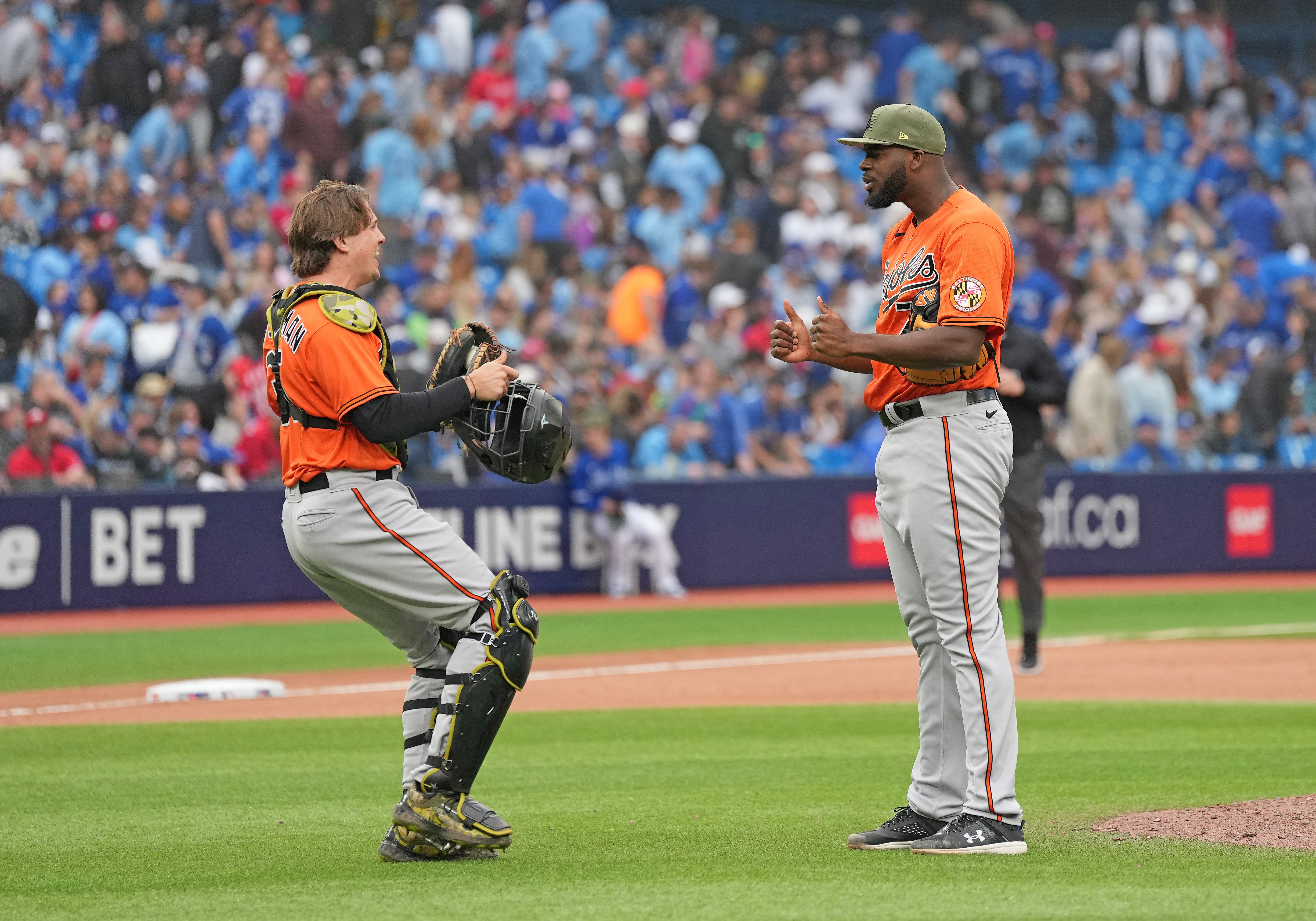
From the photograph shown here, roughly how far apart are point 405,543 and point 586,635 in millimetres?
8918

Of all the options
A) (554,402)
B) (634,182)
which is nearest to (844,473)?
(634,182)

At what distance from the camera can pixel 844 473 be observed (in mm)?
18141

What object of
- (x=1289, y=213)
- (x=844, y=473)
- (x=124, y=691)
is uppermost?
(x=1289, y=213)

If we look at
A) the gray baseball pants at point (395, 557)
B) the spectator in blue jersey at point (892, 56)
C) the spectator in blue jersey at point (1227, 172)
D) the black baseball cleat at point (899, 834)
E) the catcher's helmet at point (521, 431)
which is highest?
the spectator in blue jersey at point (892, 56)

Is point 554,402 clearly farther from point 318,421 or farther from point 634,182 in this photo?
point 634,182

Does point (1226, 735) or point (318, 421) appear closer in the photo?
point (318, 421)

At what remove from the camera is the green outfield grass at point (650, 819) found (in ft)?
16.2

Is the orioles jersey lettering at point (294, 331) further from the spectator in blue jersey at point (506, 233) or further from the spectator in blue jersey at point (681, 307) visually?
the spectator in blue jersey at point (506, 233)

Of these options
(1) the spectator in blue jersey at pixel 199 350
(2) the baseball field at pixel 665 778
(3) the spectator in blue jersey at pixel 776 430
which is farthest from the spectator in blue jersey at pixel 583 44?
(2) the baseball field at pixel 665 778

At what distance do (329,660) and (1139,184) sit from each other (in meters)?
16.5

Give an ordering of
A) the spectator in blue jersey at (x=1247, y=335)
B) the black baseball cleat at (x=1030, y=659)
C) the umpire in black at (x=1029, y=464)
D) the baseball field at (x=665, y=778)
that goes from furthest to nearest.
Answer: the spectator in blue jersey at (x=1247, y=335), the black baseball cleat at (x=1030, y=659), the umpire in black at (x=1029, y=464), the baseball field at (x=665, y=778)

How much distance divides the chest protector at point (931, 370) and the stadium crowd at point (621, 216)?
28.8 ft

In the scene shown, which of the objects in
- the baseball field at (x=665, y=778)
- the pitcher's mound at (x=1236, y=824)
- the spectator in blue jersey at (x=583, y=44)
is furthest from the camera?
the spectator in blue jersey at (x=583, y=44)

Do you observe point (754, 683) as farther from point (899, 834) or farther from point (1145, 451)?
point (1145, 451)
